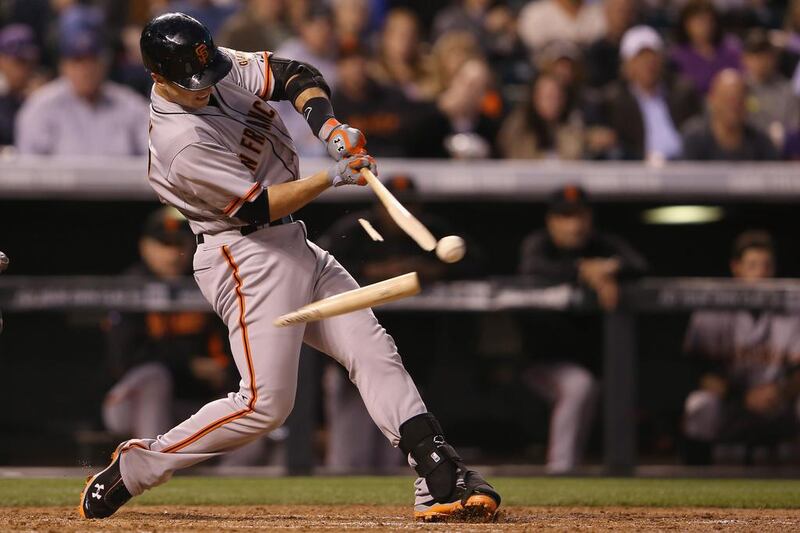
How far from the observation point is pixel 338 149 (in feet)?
12.7

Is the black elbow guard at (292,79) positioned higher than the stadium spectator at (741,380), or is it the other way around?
the black elbow guard at (292,79)

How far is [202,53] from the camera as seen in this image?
3.97 m

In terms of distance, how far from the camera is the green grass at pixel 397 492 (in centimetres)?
508

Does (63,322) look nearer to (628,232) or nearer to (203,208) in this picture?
(203,208)

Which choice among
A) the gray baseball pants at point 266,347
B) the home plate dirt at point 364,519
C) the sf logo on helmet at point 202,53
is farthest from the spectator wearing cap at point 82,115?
the sf logo on helmet at point 202,53

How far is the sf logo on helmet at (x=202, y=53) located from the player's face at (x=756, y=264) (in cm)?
391

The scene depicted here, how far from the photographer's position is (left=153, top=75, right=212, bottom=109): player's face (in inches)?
159

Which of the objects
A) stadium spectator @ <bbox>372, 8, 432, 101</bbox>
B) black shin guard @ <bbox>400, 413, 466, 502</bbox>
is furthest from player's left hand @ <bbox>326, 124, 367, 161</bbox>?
stadium spectator @ <bbox>372, 8, 432, 101</bbox>

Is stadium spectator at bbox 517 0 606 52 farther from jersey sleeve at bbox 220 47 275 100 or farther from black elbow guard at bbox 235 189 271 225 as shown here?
black elbow guard at bbox 235 189 271 225

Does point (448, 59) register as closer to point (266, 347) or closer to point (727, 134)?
point (727, 134)

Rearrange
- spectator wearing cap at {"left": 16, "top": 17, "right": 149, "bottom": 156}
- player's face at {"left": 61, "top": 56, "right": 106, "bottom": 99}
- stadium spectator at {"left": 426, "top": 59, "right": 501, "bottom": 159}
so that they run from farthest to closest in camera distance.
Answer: stadium spectator at {"left": 426, "top": 59, "right": 501, "bottom": 159} < player's face at {"left": 61, "top": 56, "right": 106, "bottom": 99} < spectator wearing cap at {"left": 16, "top": 17, "right": 149, "bottom": 156}

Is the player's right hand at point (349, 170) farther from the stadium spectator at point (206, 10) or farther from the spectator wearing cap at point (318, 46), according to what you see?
the stadium spectator at point (206, 10)

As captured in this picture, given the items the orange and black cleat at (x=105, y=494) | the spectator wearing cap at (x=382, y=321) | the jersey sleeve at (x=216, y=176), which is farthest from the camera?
the spectator wearing cap at (x=382, y=321)

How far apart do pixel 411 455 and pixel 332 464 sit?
7.49 feet
